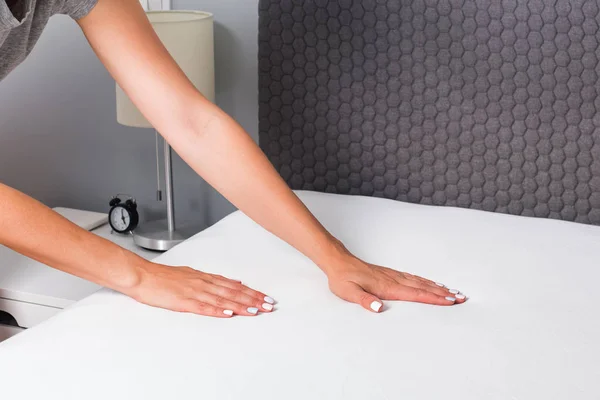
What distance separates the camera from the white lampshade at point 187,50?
189 centimetres

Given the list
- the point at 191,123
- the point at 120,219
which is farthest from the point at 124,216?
the point at 191,123

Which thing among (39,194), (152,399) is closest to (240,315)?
(152,399)

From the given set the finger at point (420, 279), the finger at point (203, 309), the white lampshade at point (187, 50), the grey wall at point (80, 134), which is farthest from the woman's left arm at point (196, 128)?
the grey wall at point (80, 134)

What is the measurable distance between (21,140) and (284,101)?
102 centimetres

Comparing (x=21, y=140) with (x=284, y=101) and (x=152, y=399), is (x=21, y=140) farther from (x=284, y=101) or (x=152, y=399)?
(x=152, y=399)

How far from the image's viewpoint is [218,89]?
222cm

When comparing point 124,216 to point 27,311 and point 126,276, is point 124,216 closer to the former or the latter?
point 27,311

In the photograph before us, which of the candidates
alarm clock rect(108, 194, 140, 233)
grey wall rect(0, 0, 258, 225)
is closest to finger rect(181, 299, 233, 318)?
alarm clock rect(108, 194, 140, 233)

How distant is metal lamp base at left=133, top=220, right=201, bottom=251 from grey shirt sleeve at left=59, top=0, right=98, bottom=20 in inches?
28.4

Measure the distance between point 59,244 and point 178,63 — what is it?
0.74 meters

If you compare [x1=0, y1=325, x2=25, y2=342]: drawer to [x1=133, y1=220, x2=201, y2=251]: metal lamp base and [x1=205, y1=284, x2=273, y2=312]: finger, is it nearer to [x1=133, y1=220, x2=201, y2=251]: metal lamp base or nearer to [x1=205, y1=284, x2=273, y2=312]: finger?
[x1=133, y1=220, x2=201, y2=251]: metal lamp base

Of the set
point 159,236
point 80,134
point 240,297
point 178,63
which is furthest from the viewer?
point 80,134

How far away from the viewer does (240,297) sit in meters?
1.32

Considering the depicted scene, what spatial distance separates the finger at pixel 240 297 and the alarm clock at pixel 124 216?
854 millimetres
